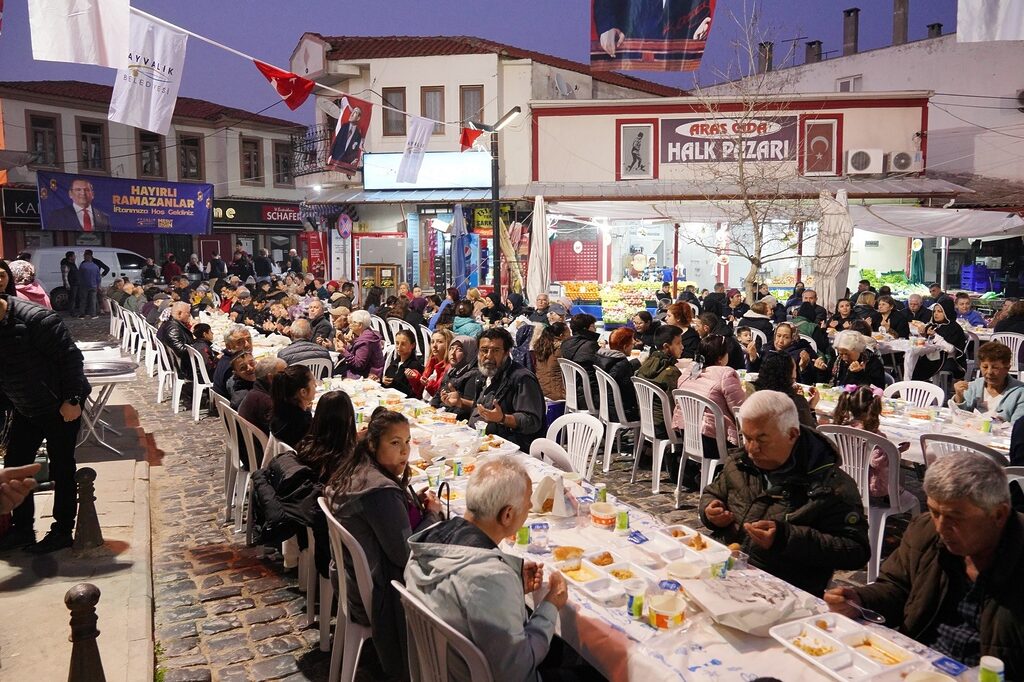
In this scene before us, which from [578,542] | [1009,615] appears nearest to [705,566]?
[578,542]

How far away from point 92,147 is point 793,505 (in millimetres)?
35188

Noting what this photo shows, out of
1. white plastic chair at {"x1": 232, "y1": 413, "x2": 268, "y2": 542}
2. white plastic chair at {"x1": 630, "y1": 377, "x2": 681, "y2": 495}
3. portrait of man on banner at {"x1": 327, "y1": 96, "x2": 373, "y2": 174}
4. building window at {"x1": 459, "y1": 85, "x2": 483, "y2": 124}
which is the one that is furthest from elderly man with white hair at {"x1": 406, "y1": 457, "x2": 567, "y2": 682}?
building window at {"x1": 459, "y1": 85, "x2": 483, "y2": 124}

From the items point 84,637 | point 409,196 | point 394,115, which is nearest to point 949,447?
point 84,637

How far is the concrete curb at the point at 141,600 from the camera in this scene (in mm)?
4270

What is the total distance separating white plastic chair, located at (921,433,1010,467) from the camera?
16.8ft

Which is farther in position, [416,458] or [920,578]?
[416,458]

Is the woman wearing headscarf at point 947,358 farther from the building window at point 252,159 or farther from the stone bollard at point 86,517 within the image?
the building window at point 252,159

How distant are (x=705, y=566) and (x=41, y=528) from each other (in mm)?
5600

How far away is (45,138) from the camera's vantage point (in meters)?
30.4

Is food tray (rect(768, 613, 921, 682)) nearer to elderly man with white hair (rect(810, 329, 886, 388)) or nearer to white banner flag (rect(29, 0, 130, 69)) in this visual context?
elderly man with white hair (rect(810, 329, 886, 388))

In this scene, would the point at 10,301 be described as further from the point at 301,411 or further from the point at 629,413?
the point at 629,413

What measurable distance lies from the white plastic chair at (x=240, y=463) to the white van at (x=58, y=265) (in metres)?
20.6

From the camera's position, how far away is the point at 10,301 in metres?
5.48

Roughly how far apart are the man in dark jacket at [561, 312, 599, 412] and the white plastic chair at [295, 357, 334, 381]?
9.41ft
